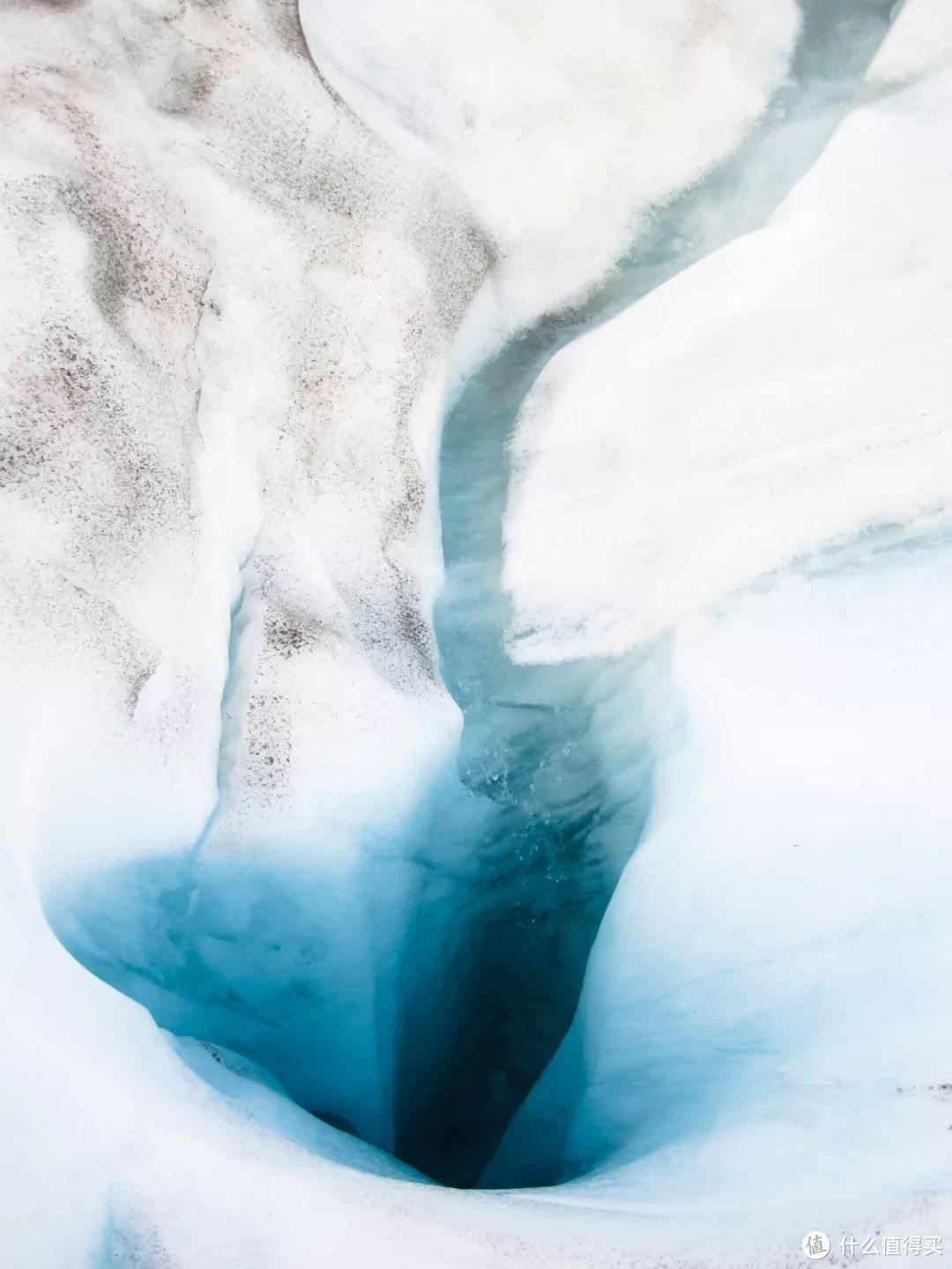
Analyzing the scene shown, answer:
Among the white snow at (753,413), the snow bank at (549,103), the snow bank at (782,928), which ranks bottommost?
the snow bank at (782,928)

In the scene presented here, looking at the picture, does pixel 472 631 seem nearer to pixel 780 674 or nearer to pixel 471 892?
pixel 471 892

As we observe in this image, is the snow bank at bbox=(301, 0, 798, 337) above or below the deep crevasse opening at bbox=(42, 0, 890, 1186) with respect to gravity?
above

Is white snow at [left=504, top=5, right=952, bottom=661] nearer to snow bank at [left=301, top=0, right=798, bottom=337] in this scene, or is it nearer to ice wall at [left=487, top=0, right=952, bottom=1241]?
ice wall at [left=487, top=0, right=952, bottom=1241]

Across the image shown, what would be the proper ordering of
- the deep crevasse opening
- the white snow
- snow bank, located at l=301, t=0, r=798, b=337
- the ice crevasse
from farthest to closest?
1. snow bank, located at l=301, t=0, r=798, b=337
2. the white snow
3. the deep crevasse opening
4. the ice crevasse

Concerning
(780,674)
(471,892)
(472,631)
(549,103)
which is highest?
(549,103)

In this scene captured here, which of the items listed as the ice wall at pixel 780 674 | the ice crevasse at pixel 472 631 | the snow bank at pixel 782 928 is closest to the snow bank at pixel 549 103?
the ice crevasse at pixel 472 631

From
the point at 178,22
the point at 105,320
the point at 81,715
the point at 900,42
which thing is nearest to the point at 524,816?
the point at 81,715

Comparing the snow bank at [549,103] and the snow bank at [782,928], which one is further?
the snow bank at [549,103]

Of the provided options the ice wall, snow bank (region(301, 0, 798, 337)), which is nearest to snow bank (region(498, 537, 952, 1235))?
the ice wall

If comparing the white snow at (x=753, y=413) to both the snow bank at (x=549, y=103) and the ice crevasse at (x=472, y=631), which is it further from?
the snow bank at (x=549, y=103)

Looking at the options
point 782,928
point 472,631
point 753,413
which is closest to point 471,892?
point 472,631
